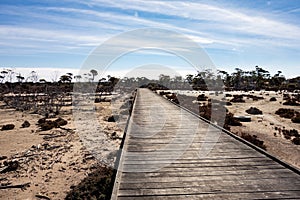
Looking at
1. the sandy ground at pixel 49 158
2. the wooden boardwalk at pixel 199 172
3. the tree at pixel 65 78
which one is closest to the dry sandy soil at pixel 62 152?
the sandy ground at pixel 49 158

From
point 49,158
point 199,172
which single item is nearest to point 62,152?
point 49,158

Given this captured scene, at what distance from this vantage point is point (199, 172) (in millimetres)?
4676

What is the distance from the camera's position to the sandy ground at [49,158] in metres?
8.21

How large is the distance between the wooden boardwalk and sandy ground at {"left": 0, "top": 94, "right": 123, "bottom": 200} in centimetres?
317

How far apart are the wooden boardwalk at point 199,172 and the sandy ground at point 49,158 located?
10.4 ft

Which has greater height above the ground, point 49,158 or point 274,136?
point 274,136

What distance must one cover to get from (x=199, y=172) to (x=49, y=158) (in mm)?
8336

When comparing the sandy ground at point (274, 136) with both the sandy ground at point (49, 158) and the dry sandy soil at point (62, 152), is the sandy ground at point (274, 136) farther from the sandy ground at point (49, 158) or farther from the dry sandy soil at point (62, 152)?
the sandy ground at point (49, 158)

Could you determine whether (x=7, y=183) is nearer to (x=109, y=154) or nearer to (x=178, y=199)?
(x=109, y=154)

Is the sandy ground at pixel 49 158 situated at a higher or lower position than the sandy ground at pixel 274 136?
lower

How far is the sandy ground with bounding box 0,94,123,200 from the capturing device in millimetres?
8211

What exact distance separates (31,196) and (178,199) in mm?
5657

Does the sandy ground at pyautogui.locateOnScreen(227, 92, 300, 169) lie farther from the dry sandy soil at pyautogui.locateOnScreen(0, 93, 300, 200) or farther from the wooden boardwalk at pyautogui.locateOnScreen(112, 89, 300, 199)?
the wooden boardwalk at pyautogui.locateOnScreen(112, 89, 300, 199)

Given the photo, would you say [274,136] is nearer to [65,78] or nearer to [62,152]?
[62,152]
